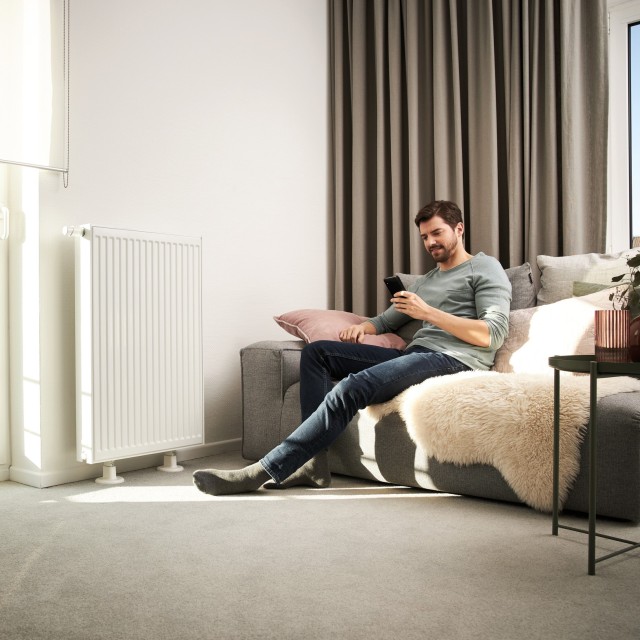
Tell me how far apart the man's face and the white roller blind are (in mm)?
1344

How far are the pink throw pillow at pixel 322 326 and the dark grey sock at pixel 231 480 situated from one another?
0.68m

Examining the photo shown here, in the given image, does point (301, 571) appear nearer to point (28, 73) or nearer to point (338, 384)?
point (338, 384)

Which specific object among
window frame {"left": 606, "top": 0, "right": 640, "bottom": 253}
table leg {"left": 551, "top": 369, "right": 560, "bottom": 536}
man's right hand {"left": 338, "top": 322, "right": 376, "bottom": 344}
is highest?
window frame {"left": 606, "top": 0, "right": 640, "bottom": 253}

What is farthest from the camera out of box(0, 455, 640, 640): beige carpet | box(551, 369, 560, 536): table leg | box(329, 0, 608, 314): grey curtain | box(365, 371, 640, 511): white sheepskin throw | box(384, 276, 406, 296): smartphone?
box(329, 0, 608, 314): grey curtain

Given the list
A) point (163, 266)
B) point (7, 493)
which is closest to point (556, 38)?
point (163, 266)

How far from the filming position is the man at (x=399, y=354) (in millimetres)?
2180

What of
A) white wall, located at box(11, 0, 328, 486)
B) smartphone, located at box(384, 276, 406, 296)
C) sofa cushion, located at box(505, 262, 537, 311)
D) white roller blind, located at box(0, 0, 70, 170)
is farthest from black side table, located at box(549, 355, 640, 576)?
white roller blind, located at box(0, 0, 70, 170)

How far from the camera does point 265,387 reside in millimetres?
2723

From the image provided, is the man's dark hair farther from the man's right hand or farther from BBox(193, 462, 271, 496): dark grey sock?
BBox(193, 462, 271, 496): dark grey sock

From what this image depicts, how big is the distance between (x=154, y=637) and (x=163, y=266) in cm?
160

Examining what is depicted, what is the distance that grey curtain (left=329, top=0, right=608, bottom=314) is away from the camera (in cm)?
290

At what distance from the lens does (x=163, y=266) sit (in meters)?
2.59

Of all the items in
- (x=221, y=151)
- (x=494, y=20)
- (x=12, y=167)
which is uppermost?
(x=494, y=20)

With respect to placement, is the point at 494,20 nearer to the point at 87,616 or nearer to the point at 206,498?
the point at 206,498
